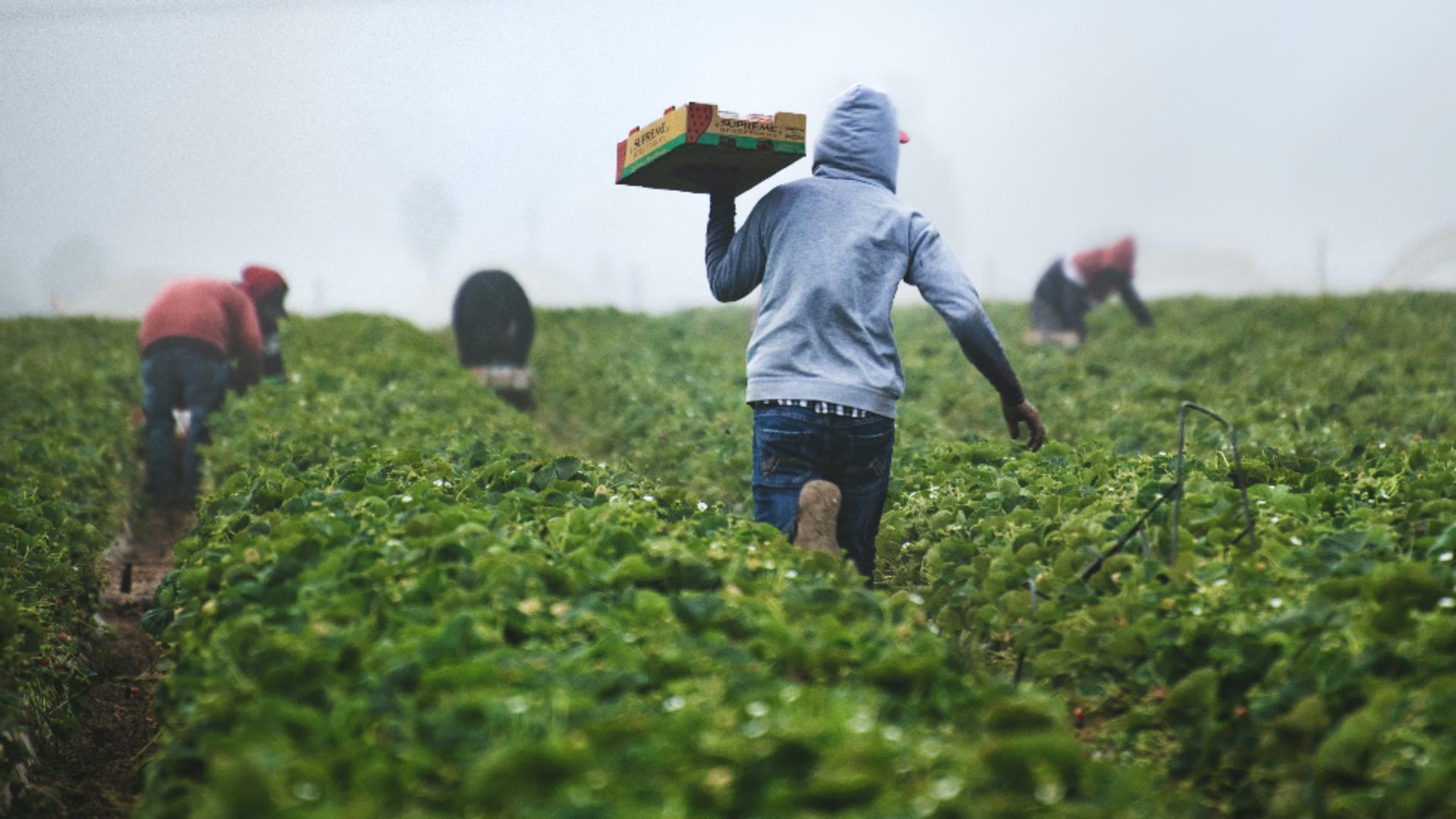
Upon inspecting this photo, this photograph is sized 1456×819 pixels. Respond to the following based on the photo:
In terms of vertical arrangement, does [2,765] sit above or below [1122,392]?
below

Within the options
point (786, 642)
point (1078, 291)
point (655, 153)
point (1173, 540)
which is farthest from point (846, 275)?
point (1078, 291)

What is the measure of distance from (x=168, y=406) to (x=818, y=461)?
6908 mm

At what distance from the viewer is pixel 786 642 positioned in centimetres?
249

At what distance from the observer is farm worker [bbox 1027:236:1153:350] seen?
1484cm

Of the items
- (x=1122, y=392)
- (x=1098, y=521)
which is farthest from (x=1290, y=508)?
(x=1122, y=392)

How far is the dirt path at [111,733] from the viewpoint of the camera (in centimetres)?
370

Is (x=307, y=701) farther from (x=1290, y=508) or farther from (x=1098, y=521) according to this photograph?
(x=1290, y=508)

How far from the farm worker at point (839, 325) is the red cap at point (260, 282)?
8.19 metres

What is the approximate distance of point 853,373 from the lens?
12.9 ft

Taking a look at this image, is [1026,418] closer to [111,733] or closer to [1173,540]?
[1173,540]

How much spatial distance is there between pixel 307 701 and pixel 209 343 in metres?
7.60

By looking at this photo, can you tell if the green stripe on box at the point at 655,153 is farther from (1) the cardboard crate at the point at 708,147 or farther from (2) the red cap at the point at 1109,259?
(2) the red cap at the point at 1109,259

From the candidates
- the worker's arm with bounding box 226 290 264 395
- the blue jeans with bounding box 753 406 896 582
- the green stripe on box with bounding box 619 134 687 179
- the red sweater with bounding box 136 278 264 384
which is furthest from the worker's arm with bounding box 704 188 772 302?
the worker's arm with bounding box 226 290 264 395

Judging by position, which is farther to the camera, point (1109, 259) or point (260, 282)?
point (1109, 259)
